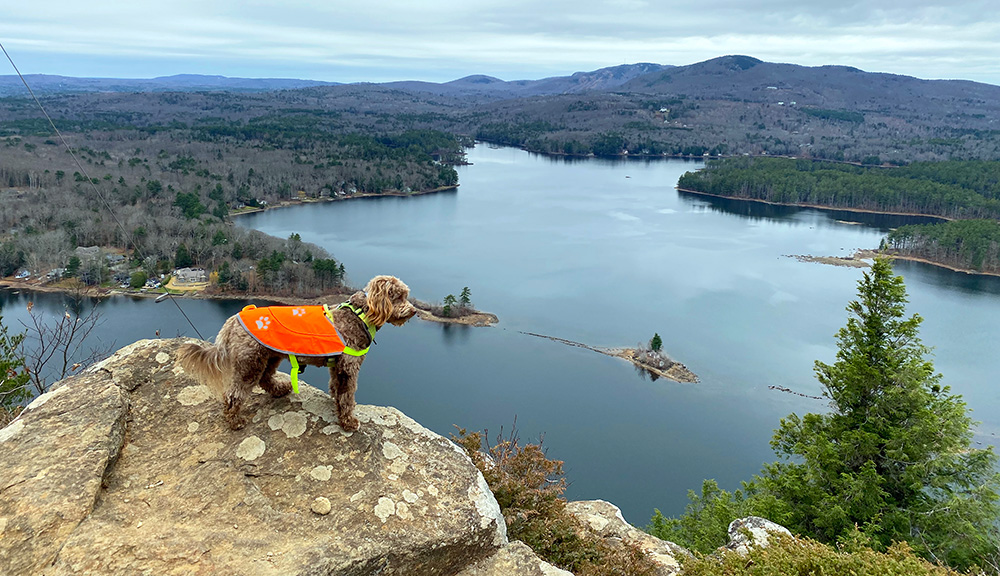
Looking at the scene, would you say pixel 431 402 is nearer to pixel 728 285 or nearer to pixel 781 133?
pixel 728 285

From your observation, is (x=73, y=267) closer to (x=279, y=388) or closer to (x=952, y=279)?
(x=279, y=388)

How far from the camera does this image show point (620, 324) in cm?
3569

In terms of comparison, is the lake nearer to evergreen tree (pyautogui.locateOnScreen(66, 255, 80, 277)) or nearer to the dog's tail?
evergreen tree (pyautogui.locateOnScreen(66, 255, 80, 277))

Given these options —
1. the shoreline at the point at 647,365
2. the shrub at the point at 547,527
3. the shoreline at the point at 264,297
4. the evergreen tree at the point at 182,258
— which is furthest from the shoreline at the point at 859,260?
the shrub at the point at 547,527

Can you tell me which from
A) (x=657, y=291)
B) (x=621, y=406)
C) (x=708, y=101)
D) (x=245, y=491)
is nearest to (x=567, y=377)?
(x=621, y=406)

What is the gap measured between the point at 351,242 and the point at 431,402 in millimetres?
28482

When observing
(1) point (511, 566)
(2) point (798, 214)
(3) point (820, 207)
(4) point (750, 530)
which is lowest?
(2) point (798, 214)

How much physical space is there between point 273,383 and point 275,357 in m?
0.24

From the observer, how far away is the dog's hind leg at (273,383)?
4.30 meters

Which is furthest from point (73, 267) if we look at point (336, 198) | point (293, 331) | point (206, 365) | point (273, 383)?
point (293, 331)

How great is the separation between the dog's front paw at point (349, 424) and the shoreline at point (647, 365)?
2694cm

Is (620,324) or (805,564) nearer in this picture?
(805,564)

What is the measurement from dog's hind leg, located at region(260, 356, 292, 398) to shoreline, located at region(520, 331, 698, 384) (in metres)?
27.0

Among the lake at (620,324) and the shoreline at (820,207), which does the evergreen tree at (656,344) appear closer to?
the lake at (620,324)
